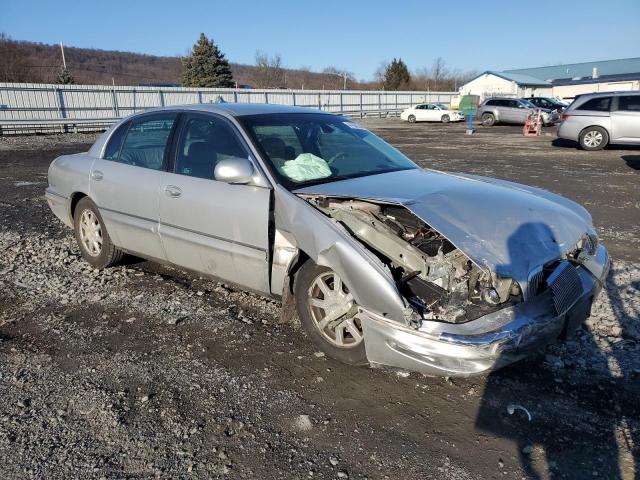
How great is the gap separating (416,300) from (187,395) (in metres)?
1.49

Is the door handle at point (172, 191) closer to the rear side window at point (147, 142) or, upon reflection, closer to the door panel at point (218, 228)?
the door panel at point (218, 228)

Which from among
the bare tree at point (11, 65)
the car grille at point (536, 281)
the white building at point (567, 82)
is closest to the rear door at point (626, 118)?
the car grille at point (536, 281)

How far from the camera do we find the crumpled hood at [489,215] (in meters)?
2.82

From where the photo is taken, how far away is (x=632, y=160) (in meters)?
13.3

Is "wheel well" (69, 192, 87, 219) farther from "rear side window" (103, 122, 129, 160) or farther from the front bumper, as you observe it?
the front bumper

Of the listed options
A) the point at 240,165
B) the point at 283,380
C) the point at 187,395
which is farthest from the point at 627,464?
the point at 240,165

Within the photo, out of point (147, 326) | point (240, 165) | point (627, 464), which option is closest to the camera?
point (627, 464)

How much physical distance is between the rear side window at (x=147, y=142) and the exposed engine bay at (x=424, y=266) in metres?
1.71

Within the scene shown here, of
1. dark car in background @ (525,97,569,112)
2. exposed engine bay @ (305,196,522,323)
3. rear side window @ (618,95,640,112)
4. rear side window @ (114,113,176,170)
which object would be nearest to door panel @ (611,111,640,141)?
rear side window @ (618,95,640,112)

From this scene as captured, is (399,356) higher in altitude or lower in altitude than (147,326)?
higher

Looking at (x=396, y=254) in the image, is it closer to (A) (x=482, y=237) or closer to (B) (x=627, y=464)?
(A) (x=482, y=237)

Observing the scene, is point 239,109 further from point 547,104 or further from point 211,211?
point 547,104

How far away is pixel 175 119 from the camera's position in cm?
429

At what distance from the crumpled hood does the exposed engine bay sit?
0.11m
